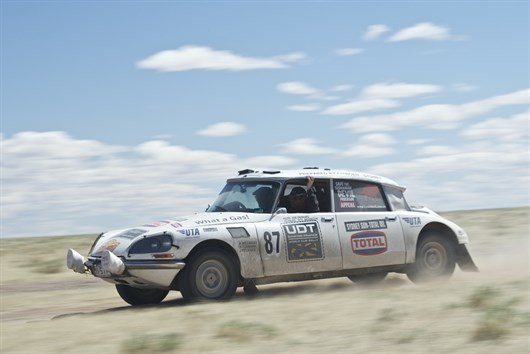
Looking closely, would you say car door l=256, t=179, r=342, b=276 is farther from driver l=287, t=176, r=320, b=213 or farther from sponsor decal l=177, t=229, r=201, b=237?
sponsor decal l=177, t=229, r=201, b=237

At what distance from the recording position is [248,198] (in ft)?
41.7

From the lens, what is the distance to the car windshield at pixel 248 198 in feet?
41.0

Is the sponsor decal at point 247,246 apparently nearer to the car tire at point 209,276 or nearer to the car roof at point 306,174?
the car tire at point 209,276

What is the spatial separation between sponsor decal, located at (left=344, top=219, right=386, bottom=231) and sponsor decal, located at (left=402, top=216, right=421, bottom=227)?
480 mm

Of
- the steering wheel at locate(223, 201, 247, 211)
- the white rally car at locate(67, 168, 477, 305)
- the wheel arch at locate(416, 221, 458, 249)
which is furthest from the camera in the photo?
the wheel arch at locate(416, 221, 458, 249)

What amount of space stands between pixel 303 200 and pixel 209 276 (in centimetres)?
206

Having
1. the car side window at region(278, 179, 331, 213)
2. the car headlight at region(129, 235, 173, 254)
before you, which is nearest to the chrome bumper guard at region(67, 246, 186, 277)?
the car headlight at region(129, 235, 173, 254)

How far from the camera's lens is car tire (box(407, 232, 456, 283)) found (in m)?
13.5

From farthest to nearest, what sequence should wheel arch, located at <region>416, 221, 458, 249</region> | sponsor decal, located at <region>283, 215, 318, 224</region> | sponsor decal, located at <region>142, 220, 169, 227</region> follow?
wheel arch, located at <region>416, 221, 458, 249</region>
sponsor decal, located at <region>283, 215, 318, 224</region>
sponsor decal, located at <region>142, 220, 169, 227</region>

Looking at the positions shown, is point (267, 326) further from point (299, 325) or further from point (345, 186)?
point (345, 186)

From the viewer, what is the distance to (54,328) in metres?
9.42

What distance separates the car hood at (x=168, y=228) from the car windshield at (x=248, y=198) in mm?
281

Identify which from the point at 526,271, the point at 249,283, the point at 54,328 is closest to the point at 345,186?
the point at 249,283

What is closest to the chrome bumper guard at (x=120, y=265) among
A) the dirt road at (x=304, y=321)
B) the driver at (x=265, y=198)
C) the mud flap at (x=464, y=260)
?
the dirt road at (x=304, y=321)
